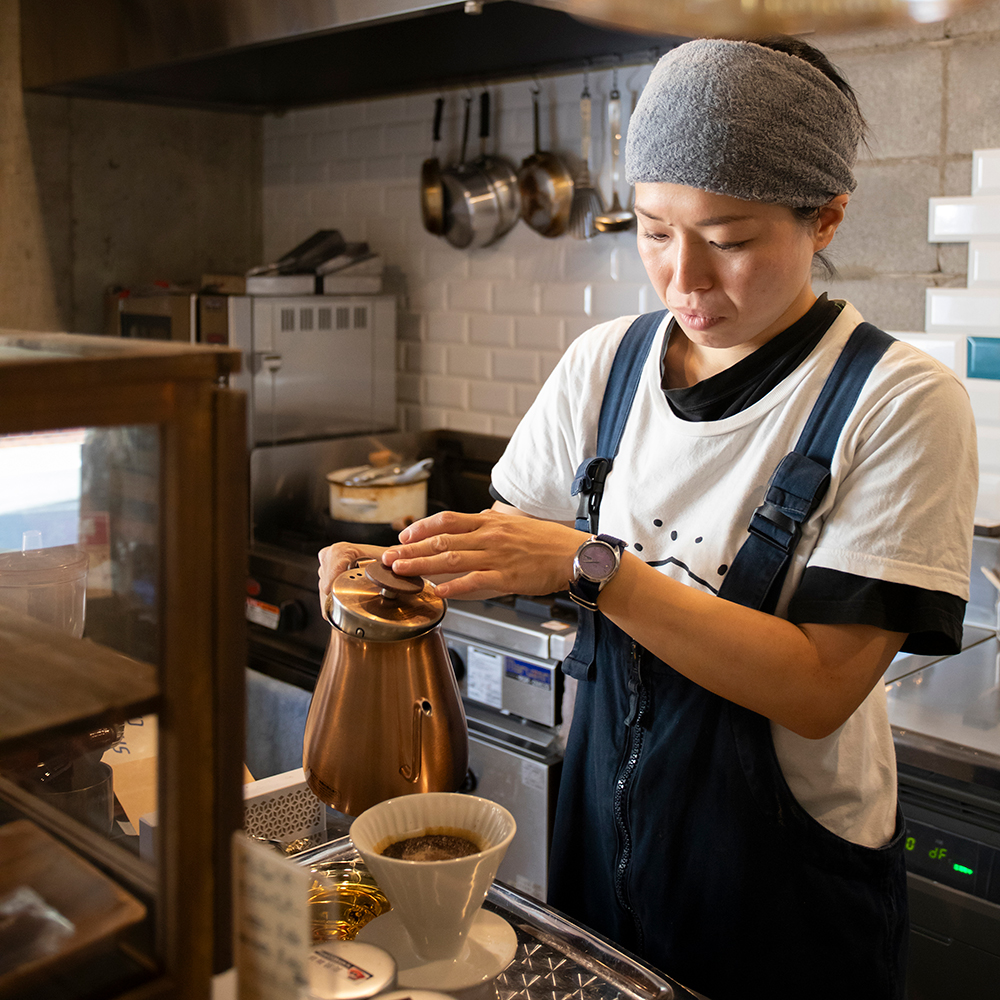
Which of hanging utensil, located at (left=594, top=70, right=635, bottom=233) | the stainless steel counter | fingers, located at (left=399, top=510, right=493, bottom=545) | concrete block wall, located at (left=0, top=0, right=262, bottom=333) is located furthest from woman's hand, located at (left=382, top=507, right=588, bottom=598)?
concrete block wall, located at (left=0, top=0, right=262, bottom=333)

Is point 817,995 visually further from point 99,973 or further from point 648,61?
point 648,61

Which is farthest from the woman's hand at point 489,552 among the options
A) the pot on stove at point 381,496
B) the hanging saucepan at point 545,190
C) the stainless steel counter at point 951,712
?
the hanging saucepan at point 545,190

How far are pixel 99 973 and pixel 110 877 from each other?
7 centimetres

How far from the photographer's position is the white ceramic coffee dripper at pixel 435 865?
810 mm

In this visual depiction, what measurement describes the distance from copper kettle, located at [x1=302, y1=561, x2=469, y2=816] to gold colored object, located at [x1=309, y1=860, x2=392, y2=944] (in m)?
0.09

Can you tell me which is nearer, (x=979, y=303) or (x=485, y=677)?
(x=979, y=303)

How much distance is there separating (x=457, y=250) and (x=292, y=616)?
135 centimetres

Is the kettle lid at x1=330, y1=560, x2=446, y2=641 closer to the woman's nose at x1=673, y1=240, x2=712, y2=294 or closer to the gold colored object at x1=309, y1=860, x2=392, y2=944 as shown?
the gold colored object at x1=309, y1=860, x2=392, y2=944

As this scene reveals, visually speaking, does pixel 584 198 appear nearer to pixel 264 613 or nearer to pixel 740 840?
pixel 264 613

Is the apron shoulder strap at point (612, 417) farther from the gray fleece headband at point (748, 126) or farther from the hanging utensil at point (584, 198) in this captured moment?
the hanging utensil at point (584, 198)

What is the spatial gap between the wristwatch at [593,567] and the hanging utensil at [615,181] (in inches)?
76.3

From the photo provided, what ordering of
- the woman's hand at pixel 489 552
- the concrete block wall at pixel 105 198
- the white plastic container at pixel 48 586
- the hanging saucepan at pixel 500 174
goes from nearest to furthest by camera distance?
the white plastic container at pixel 48 586 < the woman's hand at pixel 489 552 < the hanging saucepan at pixel 500 174 < the concrete block wall at pixel 105 198

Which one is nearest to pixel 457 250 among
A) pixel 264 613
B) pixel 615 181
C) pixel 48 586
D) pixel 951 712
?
A: pixel 615 181

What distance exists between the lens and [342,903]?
0.97 m
